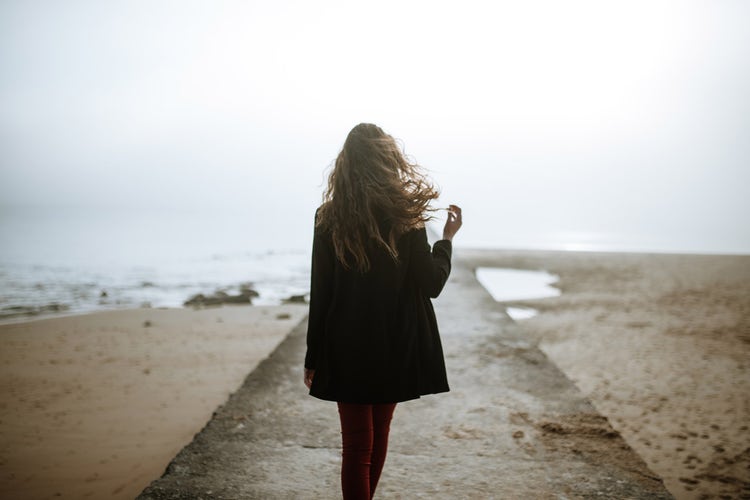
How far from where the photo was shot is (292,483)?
88.8 inches

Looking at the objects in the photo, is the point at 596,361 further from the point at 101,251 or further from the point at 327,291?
the point at 101,251

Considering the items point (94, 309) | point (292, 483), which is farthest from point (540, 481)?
point (94, 309)

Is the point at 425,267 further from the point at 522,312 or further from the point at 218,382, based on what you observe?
the point at 522,312

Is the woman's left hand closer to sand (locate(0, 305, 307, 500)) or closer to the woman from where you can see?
the woman

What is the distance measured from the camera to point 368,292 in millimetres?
1660

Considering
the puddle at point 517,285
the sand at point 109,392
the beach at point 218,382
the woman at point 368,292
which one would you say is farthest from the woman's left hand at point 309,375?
the puddle at point 517,285

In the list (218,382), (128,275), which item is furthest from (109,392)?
(128,275)

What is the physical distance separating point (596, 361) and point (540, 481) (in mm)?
7307

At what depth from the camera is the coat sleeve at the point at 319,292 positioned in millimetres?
1688

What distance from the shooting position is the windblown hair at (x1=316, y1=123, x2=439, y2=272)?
1.63 m

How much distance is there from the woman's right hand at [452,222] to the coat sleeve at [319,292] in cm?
48

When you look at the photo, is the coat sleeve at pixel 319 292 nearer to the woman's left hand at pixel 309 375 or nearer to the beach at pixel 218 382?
the woman's left hand at pixel 309 375

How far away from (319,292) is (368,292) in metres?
0.17

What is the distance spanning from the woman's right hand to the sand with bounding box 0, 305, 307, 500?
3.27 meters
